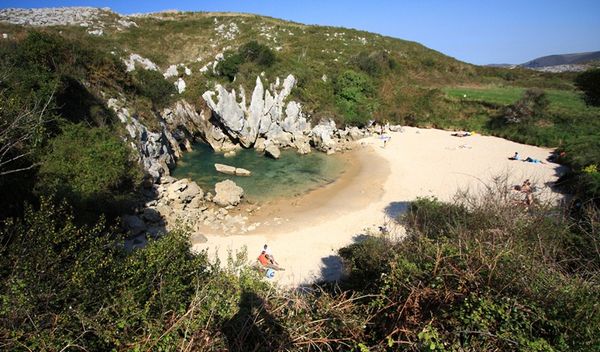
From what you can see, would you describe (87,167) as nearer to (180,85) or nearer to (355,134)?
(180,85)

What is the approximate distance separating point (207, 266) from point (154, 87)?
26.8 metres

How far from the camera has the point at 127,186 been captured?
57.8 ft

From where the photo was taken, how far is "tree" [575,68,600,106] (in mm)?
29031

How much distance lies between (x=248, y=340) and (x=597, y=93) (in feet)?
133

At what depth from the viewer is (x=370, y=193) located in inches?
854

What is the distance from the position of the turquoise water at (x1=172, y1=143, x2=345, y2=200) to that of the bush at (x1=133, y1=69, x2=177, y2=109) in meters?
5.83

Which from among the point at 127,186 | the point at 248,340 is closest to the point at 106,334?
the point at 248,340

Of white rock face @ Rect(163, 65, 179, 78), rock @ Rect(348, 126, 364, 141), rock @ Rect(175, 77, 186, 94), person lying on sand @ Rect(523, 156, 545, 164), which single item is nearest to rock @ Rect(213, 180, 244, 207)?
rock @ Rect(348, 126, 364, 141)

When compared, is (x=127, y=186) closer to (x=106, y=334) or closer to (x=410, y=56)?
(x=106, y=334)

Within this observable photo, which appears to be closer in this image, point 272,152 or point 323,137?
point 272,152

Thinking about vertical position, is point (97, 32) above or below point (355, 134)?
above

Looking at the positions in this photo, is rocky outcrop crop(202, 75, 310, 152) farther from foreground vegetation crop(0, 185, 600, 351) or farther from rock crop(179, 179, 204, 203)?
foreground vegetation crop(0, 185, 600, 351)

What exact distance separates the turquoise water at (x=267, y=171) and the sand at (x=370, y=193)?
57.0 inches

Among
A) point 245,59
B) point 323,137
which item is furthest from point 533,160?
point 245,59
